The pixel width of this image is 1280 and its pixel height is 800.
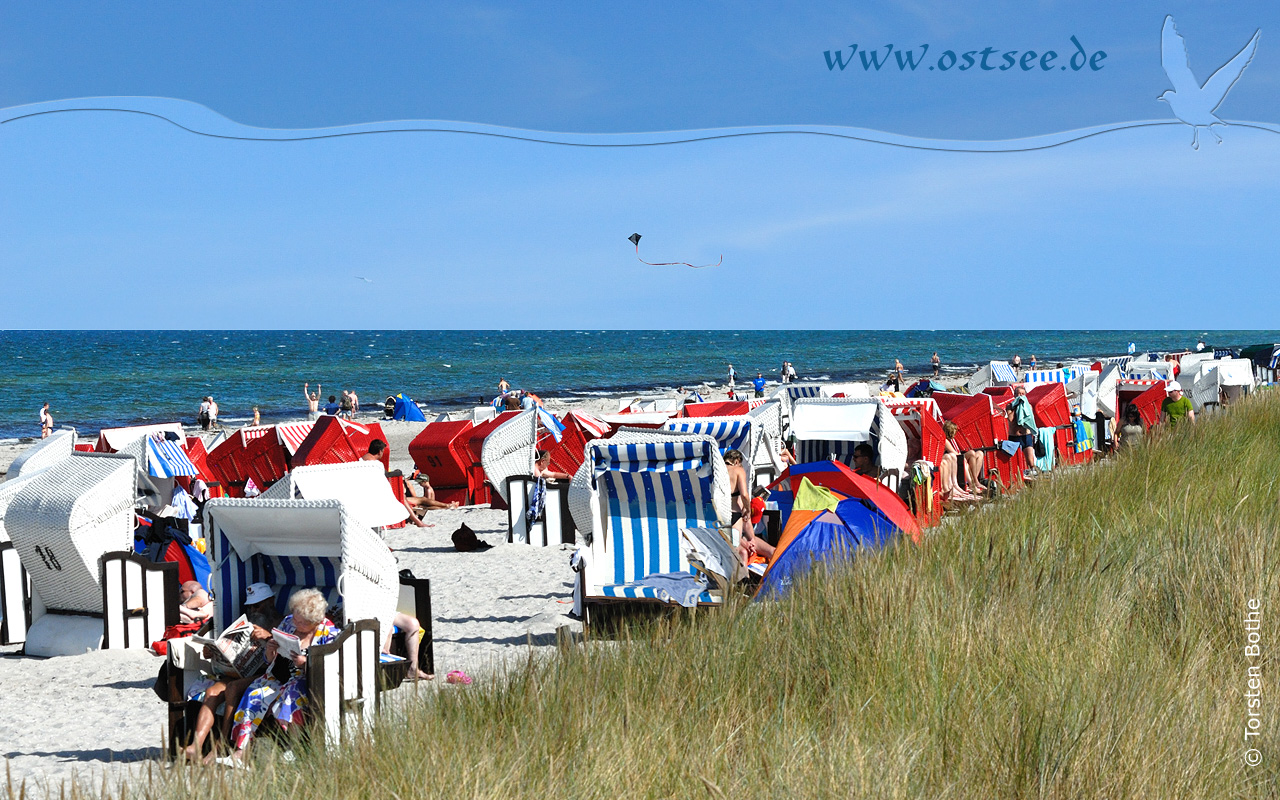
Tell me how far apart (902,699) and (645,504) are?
12.7ft

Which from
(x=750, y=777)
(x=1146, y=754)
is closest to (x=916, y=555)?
(x=1146, y=754)

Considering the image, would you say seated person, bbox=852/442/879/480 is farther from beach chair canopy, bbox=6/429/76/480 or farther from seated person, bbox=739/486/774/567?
beach chair canopy, bbox=6/429/76/480

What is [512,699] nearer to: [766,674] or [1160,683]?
[766,674]

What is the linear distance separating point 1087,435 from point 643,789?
509 inches

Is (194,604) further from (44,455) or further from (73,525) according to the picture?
(44,455)

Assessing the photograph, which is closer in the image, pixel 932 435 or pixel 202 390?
pixel 932 435

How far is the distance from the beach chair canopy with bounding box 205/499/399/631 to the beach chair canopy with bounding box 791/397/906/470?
6291 mm

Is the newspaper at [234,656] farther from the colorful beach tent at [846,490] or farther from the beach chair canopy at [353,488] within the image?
the colorful beach tent at [846,490]

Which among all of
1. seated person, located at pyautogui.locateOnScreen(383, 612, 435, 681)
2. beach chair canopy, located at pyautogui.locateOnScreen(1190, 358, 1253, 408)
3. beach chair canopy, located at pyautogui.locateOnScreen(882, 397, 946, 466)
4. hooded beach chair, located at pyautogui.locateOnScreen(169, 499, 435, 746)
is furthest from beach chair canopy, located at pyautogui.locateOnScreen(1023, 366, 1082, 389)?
hooded beach chair, located at pyautogui.locateOnScreen(169, 499, 435, 746)

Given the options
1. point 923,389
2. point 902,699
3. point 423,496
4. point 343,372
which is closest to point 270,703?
point 902,699

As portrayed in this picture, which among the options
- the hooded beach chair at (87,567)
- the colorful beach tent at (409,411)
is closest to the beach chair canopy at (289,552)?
the hooded beach chair at (87,567)

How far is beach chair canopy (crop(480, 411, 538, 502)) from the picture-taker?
11727mm

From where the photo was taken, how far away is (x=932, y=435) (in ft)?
36.9

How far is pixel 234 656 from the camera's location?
457 centimetres
